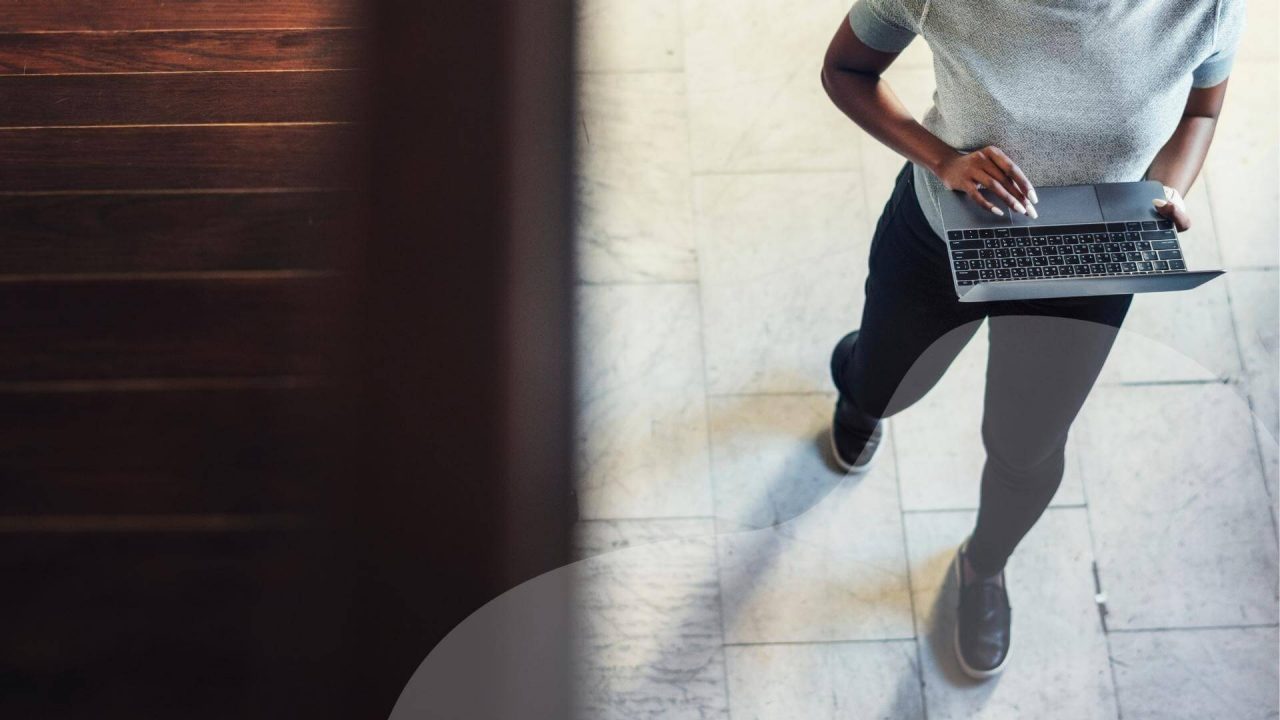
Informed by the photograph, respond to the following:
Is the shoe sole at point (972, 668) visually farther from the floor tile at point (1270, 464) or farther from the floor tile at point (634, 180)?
the floor tile at point (634, 180)

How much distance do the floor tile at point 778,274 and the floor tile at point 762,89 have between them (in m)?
0.05

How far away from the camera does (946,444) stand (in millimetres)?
1915

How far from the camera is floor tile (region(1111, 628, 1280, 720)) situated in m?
1.55

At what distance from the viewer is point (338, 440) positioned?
1710mm

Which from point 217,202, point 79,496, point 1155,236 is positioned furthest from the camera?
point 217,202

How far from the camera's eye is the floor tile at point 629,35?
88.1 inches

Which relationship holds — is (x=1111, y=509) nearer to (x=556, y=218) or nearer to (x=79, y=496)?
(x=556, y=218)

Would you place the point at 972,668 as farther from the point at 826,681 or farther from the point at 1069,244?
the point at 1069,244

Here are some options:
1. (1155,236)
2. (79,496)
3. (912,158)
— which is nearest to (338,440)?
(79,496)

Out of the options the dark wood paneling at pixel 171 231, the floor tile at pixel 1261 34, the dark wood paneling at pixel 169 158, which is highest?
the dark wood paneling at pixel 169 158

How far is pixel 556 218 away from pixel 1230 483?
4.51ft

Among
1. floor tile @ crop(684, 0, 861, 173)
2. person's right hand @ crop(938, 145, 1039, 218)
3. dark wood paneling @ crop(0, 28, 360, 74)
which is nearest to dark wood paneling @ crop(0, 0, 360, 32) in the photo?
dark wood paneling @ crop(0, 28, 360, 74)

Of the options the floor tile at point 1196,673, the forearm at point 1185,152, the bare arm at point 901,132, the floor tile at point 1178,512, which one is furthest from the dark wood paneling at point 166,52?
the floor tile at point 1196,673

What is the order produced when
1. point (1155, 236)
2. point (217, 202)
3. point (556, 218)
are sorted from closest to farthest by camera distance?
point (1155, 236), point (217, 202), point (556, 218)
